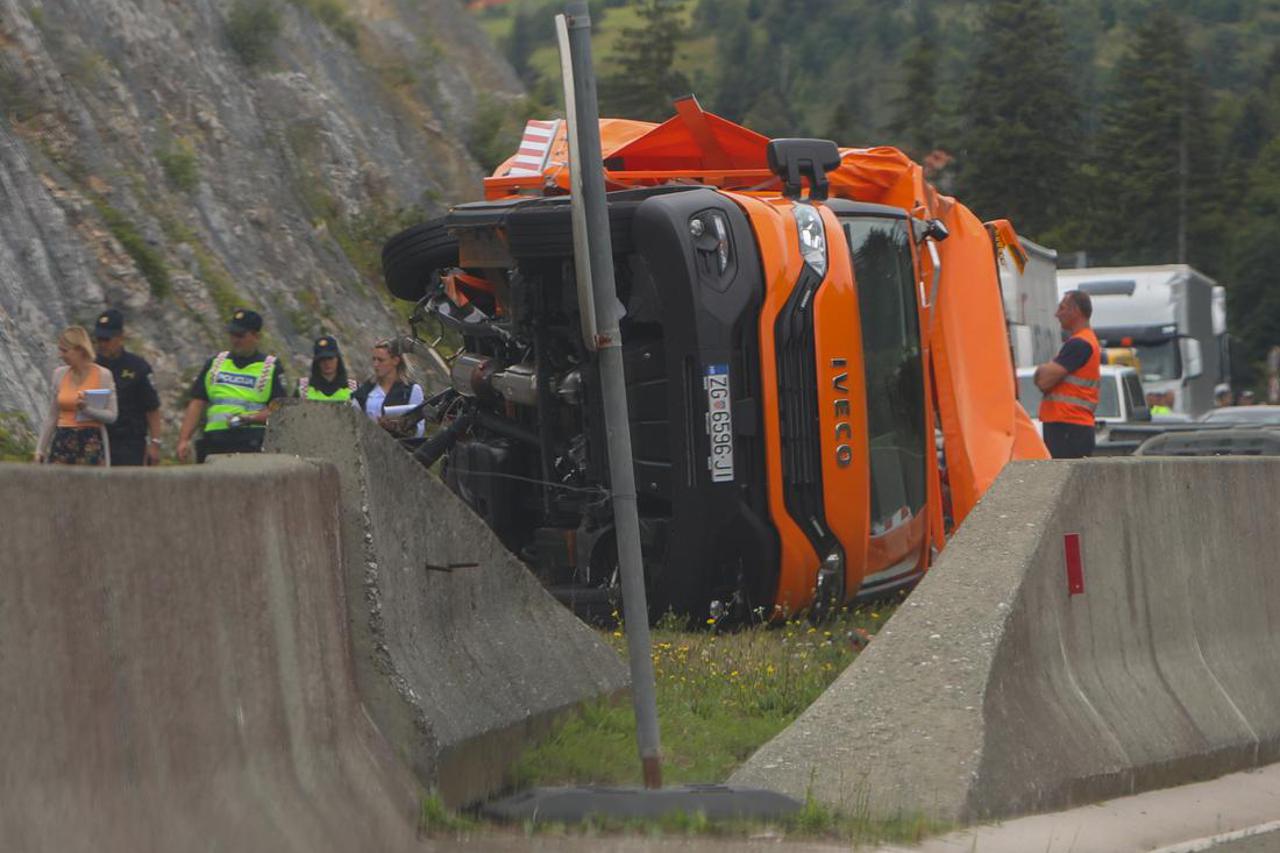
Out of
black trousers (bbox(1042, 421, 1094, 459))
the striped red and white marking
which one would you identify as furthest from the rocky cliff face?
black trousers (bbox(1042, 421, 1094, 459))

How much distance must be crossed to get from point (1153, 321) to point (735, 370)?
26907mm

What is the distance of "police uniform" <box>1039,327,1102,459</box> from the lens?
44.2ft

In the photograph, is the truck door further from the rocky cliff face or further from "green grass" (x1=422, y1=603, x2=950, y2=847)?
the rocky cliff face

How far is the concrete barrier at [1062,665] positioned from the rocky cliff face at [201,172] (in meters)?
11.3

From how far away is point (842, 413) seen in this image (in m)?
9.73

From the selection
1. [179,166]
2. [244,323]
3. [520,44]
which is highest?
Result: [520,44]

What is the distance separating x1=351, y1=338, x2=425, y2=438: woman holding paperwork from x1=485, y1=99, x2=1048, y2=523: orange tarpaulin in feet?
6.50

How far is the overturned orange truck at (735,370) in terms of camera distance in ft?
30.8

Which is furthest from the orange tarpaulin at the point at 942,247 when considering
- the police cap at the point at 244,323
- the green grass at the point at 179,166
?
the green grass at the point at 179,166

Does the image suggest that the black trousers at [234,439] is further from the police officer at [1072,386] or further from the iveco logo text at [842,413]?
A: the police officer at [1072,386]

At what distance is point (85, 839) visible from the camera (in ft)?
13.4

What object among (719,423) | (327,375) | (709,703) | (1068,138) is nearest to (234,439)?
(327,375)

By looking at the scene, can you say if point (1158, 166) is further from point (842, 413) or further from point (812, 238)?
point (842, 413)

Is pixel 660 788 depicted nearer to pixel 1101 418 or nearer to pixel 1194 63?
pixel 1101 418
